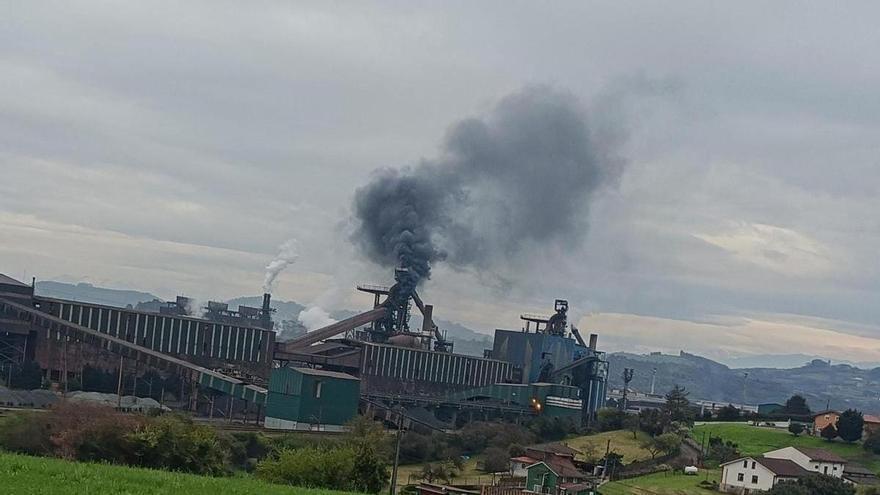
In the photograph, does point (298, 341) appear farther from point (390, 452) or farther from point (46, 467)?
point (46, 467)

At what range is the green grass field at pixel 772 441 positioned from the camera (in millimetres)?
74025

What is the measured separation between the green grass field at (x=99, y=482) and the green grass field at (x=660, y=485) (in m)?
36.8

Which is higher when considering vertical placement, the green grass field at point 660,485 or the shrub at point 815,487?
the shrub at point 815,487

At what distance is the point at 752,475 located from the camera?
203 ft

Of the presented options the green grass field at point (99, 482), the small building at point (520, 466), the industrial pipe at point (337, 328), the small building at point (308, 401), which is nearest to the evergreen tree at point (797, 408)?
the industrial pipe at point (337, 328)

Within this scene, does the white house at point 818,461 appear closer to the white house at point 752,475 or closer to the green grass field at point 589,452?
the white house at point 752,475

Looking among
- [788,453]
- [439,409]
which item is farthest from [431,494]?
[439,409]

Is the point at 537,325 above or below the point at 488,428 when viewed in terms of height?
above

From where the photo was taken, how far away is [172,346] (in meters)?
92.0

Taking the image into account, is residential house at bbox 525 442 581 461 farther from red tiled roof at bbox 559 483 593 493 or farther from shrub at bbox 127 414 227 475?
shrub at bbox 127 414 227 475

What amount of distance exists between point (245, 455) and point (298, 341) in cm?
4501

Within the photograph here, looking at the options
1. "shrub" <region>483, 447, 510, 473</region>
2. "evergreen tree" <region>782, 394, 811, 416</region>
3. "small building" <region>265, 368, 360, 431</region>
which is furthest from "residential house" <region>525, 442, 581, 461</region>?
"evergreen tree" <region>782, 394, 811, 416</region>

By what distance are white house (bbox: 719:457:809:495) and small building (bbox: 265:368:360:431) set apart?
29345 millimetres

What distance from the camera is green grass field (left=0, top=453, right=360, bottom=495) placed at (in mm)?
19484
